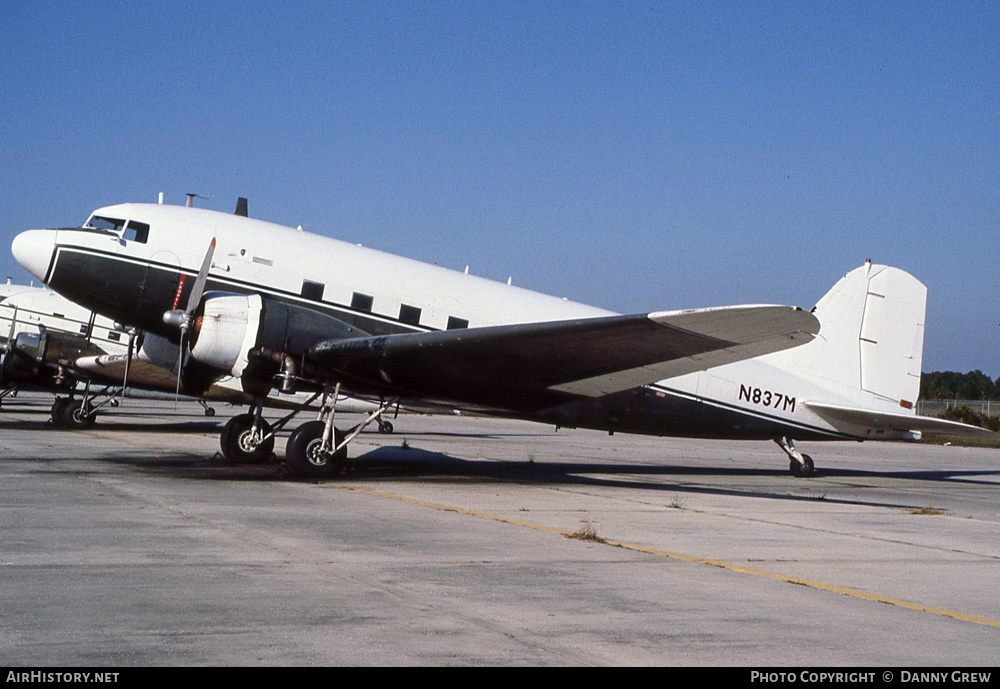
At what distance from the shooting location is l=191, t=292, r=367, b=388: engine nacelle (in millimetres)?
13461

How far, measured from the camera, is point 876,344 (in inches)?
Answer: 715

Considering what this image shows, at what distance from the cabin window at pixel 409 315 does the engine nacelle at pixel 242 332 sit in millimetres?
1818

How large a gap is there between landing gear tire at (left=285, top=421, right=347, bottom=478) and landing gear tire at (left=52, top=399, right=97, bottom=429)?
13.6 metres

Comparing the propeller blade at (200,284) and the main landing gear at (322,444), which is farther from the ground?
the propeller blade at (200,284)

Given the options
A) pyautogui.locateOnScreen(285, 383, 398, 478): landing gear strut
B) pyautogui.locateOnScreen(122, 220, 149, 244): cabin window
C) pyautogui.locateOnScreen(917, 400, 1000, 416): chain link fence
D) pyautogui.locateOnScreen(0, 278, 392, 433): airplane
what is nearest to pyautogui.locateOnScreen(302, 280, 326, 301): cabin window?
pyautogui.locateOnScreen(285, 383, 398, 478): landing gear strut

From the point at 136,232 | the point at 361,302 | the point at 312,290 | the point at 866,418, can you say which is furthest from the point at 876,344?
the point at 136,232

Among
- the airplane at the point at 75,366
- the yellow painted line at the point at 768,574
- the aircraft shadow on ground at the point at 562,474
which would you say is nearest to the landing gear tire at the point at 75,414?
the airplane at the point at 75,366

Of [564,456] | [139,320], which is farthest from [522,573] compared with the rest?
[564,456]

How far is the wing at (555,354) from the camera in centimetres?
1194

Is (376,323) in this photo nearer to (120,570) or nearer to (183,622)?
(120,570)

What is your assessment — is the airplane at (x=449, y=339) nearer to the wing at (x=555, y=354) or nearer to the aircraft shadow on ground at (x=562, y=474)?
the wing at (x=555, y=354)

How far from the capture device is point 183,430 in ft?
86.9

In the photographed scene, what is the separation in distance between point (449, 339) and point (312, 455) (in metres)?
2.78

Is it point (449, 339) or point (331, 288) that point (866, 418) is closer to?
point (449, 339)
